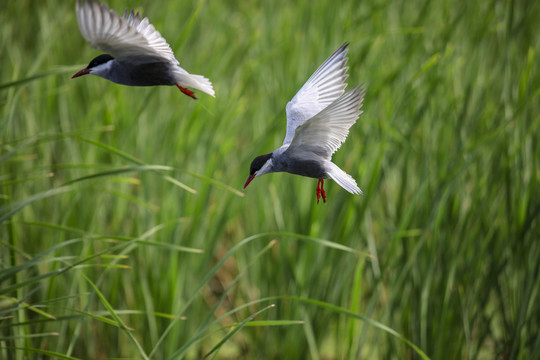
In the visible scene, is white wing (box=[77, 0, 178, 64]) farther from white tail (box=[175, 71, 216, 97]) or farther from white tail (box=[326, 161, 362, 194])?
white tail (box=[326, 161, 362, 194])

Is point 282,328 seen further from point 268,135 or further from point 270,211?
point 268,135

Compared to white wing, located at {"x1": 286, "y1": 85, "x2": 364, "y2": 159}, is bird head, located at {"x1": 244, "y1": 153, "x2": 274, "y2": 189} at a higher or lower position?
lower

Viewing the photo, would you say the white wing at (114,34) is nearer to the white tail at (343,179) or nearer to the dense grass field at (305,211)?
the white tail at (343,179)

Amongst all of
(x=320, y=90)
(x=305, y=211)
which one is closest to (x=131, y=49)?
(x=320, y=90)

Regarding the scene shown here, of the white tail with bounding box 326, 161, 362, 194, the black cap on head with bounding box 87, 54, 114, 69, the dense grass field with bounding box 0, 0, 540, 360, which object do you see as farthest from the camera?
the dense grass field with bounding box 0, 0, 540, 360

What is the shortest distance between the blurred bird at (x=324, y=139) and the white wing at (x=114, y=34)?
14cm

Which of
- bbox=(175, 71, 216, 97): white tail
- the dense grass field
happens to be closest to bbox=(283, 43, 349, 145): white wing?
bbox=(175, 71, 216, 97): white tail

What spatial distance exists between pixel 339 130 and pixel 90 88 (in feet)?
Result: 11.0

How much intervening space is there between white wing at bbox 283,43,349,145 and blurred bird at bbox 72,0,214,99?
6.1 inches

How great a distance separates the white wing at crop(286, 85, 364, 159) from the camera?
512 mm

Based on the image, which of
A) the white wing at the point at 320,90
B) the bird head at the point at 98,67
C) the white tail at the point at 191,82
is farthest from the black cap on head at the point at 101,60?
the white wing at the point at 320,90

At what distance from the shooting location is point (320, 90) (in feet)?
2.36

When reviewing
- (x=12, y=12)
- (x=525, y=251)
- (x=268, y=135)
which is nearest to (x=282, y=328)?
(x=268, y=135)

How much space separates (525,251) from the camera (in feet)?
7.97
